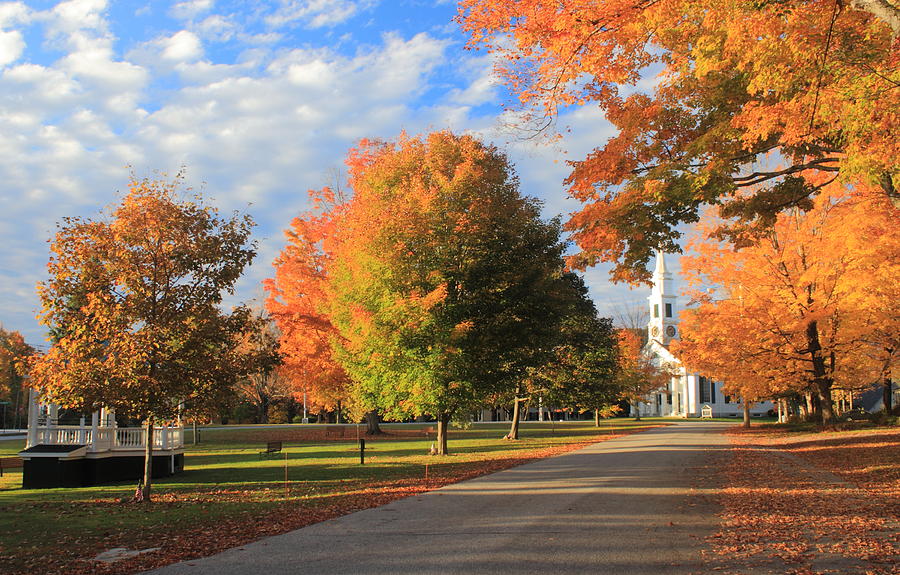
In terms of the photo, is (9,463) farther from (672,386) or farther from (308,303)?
(672,386)

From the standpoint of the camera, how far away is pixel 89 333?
1264 centimetres

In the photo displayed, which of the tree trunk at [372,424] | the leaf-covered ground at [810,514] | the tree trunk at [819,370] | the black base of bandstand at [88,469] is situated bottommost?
the tree trunk at [372,424]

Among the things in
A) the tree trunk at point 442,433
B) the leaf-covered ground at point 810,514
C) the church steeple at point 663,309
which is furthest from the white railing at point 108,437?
the church steeple at point 663,309

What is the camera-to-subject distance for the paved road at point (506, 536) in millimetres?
7168

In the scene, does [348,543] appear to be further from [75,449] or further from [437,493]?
[75,449]

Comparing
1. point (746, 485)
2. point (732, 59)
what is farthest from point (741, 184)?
point (746, 485)

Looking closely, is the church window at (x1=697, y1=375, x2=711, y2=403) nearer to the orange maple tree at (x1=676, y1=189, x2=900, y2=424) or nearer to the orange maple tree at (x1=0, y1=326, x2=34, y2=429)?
the orange maple tree at (x1=676, y1=189, x2=900, y2=424)

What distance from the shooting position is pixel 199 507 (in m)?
12.5

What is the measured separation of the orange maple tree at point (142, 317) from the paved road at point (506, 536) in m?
4.77

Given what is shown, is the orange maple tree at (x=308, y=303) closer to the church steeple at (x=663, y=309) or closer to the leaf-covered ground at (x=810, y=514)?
the leaf-covered ground at (x=810, y=514)

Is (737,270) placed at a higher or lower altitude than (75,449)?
higher

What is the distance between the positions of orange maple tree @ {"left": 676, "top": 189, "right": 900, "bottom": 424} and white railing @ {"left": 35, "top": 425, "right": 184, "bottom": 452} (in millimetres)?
20197

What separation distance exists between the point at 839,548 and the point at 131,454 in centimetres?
1756

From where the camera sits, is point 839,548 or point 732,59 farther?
point 732,59
